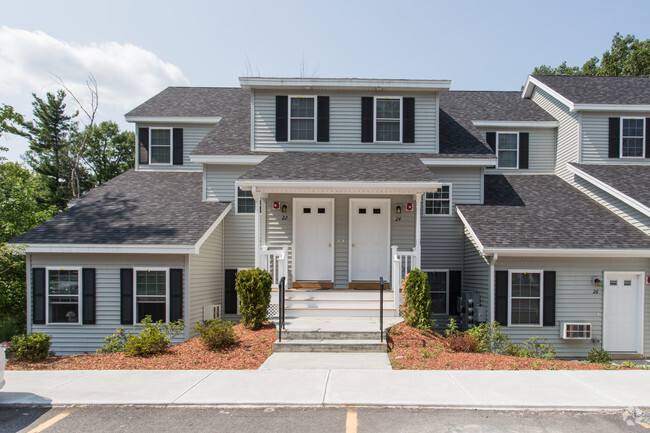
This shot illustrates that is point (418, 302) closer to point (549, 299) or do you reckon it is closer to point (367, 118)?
point (549, 299)

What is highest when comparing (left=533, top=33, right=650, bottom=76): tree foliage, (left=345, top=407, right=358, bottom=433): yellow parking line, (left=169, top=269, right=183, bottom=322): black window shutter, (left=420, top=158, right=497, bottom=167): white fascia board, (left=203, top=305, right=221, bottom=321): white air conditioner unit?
(left=533, top=33, right=650, bottom=76): tree foliage

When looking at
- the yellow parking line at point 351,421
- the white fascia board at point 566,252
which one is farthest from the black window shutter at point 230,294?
the yellow parking line at point 351,421

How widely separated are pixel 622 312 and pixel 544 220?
9.91 ft

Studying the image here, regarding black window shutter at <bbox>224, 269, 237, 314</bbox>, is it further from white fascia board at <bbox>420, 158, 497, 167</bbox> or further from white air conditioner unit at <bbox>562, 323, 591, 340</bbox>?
white air conditioner unit at <bbox>562, 323, 591, 340</bbox>

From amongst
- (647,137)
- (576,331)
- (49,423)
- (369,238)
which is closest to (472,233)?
(369,238)

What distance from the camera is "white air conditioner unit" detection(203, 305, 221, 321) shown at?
43.9ft

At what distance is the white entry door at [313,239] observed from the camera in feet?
46.6

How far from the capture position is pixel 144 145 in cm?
1744

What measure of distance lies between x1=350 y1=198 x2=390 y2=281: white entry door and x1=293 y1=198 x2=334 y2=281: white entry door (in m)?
0.65

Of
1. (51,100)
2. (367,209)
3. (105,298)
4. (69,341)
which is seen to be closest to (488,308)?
(367,209)

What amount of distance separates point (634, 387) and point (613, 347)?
20.4ft

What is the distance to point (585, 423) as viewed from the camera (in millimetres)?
5766

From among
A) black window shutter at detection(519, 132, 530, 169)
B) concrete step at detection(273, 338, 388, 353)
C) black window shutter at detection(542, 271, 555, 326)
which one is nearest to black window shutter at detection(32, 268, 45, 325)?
concrete step at detection(273, 338, 388, 353)

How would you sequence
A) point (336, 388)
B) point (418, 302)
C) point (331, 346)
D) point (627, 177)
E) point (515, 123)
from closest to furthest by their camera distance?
point (336, 388) < point (331, 346) < point (418, 302) < point (627, 177) < point (515, 123)
